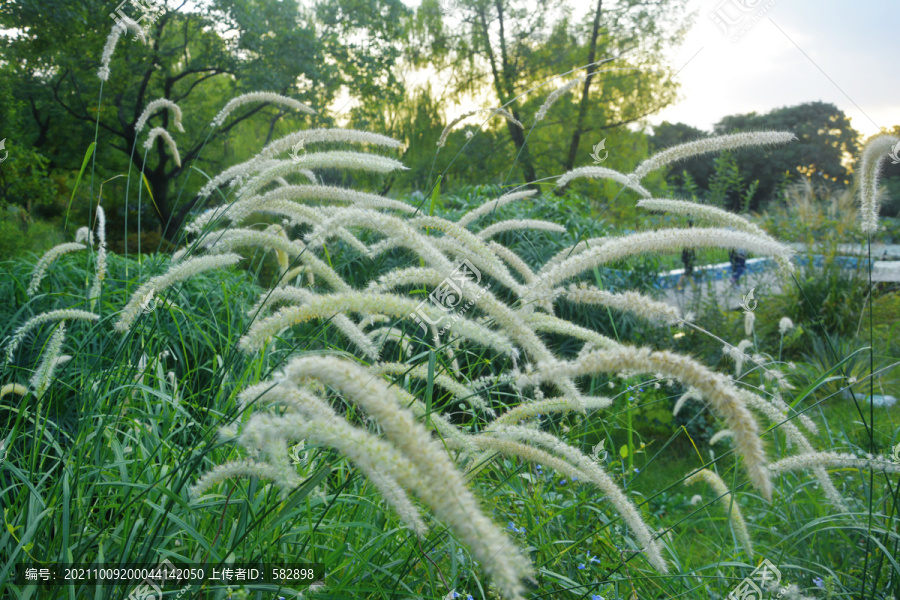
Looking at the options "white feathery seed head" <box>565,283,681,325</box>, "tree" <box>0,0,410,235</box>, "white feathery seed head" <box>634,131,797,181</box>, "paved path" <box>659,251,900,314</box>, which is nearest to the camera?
"white feathery seed head" <box>565,283,681,325</box>

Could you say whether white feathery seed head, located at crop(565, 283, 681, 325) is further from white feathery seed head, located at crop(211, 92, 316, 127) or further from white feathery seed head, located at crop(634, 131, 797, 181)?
white feathery seed head, located at crop(211, 92, 316, 127)

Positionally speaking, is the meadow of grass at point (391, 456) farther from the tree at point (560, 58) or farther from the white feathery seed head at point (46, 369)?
the tree at point (560, 58)

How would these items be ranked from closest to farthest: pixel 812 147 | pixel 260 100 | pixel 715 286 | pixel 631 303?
pixel 631 303, pixel 260 100, pixel 715 286, pixel 812 147

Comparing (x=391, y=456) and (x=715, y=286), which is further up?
(x=391, y=456)

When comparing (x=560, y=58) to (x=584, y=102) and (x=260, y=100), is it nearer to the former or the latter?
(x=584, y=102)

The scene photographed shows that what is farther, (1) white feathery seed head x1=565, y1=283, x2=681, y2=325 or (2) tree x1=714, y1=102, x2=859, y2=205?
(2) tree x1=714, y1=102, x2=859, y2=205

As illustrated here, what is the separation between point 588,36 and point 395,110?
738 centimetres

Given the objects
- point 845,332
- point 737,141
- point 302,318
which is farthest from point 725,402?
point 845,332

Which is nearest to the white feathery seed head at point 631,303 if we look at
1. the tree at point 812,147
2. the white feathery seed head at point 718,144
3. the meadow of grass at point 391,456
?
Answer: the meadow of grass at point 391,456

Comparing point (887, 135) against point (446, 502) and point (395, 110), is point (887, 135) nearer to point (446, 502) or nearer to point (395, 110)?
A: point (446, 502)

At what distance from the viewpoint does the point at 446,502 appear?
0.64 m

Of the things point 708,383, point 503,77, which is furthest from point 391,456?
point 503,77

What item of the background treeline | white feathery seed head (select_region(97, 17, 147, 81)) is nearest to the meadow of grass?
white feathery seed head (select_region(97, 17, 147, 81))

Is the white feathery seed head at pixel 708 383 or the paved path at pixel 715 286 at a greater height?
the white feathery seed head at pixel 708 383
